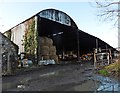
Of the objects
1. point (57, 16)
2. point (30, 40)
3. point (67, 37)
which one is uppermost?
point (57, 16)

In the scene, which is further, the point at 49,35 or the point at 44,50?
the point at 49,35

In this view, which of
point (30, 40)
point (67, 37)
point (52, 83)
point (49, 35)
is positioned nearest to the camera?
point (52, 83)

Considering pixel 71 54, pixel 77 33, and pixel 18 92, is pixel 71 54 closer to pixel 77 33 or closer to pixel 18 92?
pixel 77 33

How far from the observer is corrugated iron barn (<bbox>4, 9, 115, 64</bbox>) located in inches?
885

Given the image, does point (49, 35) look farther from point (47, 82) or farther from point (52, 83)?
point (52, 83)

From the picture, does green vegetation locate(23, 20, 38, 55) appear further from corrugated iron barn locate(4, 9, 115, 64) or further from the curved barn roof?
the curved barn roof

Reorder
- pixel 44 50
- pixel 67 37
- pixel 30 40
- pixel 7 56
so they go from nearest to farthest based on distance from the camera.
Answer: pixel 7 56
pixel 30 40
pixel 44 50
pixel 67 37

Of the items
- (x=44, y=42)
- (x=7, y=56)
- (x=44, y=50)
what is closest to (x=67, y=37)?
(x=44, y=42)

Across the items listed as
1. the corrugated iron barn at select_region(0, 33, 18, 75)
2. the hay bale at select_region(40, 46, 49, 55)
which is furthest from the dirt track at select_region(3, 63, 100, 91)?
the hay bale at select_region(40, 46, 49, 55)

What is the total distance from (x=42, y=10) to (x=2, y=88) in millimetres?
13649

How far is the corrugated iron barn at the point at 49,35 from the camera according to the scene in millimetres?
22477

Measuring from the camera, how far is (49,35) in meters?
28.3

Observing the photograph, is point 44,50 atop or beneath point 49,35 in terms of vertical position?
beneath

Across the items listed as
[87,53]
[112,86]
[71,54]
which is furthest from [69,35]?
[112,86]
